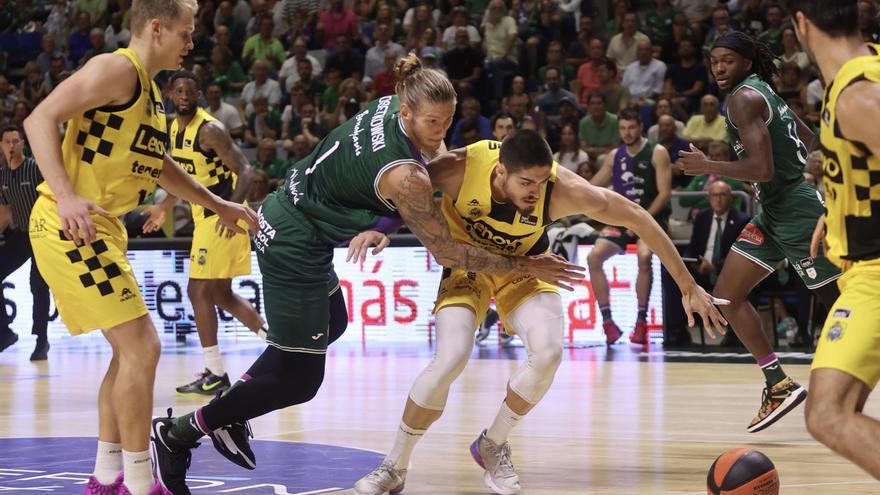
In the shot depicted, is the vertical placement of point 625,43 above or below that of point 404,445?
above

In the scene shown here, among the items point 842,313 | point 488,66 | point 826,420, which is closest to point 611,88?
point 488,66

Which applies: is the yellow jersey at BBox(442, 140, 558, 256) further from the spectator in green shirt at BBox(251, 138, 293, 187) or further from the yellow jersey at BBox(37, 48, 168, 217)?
the spectator in green shirt at BBox(251, 138, 293, 187)

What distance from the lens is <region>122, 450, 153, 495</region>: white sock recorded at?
4469mm

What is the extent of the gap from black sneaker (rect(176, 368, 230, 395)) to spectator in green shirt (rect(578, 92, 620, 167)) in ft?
20.7

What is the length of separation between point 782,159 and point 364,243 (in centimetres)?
279

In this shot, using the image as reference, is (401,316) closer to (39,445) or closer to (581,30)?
(581,30)

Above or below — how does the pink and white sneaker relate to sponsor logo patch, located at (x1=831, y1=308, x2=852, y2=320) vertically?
below

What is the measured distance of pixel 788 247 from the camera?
6527 millimetres

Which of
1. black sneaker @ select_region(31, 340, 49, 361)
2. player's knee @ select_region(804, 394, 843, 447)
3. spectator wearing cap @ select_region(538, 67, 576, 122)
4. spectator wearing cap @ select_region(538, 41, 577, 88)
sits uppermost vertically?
spectator wearing cap @ select_region(538, 41, 577, 88)

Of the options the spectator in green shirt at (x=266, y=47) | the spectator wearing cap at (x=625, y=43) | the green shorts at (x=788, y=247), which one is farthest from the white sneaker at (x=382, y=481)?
the spectator in green shirt at (x=266, y=47)

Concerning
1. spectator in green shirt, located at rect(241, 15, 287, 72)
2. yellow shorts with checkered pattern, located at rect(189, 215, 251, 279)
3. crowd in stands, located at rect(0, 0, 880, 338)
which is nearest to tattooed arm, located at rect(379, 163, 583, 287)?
yellow shorts with checkered pattern, located at rect(189, 215, 251, 279)

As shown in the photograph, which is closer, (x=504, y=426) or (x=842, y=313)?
(x=842, y=313)

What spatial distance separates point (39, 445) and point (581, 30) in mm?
10518

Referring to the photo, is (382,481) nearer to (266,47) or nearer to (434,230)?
(434,230)
